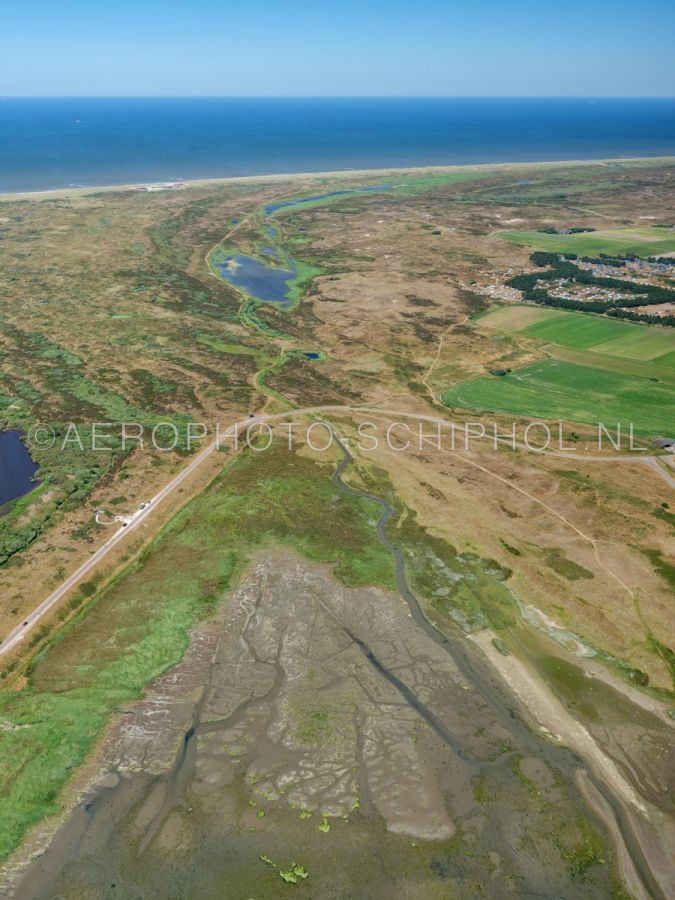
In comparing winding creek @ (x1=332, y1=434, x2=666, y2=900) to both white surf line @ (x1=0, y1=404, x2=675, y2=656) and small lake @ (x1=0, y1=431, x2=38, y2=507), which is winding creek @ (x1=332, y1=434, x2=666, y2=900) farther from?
small lake @ (x1=0, y1=431, x2=38, y2=507)

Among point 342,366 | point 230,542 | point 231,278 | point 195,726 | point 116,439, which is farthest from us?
point 231,278

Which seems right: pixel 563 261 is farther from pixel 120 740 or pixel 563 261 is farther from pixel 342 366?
pixel 120 740

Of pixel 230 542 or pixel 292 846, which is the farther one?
pixel 230 542

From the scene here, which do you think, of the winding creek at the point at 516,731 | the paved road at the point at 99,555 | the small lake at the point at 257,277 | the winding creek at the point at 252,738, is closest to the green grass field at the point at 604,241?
the small lake at the point at 257,277

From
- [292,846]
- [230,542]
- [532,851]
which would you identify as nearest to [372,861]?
[292,846]

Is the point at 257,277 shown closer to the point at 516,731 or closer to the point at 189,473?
the point at 189,473

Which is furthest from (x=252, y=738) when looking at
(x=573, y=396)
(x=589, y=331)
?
(x=589, y=331)
